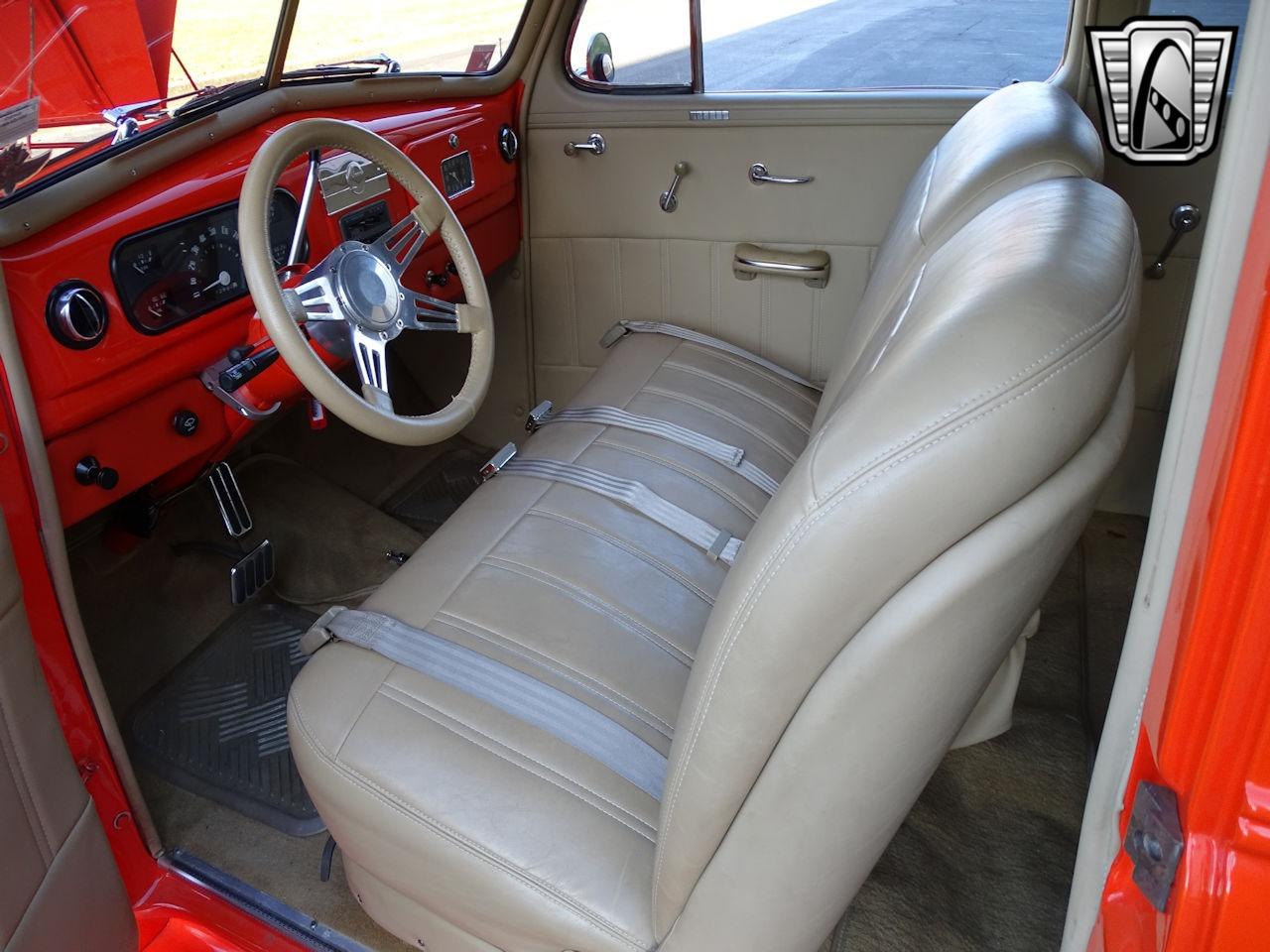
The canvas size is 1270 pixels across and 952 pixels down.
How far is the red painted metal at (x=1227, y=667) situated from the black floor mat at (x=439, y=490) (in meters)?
1.98

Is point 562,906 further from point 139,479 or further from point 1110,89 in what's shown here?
point 1110,89

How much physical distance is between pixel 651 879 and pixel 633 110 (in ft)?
5.97

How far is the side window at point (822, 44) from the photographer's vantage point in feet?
6.98

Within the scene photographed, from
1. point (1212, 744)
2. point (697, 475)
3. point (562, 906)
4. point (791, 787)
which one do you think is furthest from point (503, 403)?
point (1212, 744)

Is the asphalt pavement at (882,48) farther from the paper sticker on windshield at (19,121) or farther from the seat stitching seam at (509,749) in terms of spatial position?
the seat stitching seam at (509,749)

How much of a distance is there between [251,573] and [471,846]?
1.24 metres

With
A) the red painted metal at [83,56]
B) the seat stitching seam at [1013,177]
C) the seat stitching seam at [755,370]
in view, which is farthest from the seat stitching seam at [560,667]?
the seat stitching seam at [755,370]

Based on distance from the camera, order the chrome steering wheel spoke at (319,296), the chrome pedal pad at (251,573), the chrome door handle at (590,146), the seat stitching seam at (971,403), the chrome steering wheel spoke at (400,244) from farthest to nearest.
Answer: the chrome door handle at (590,146) < the chrome pedal pad at (251,573) < the chrome steering wheel spoke at (400,244) < the chrome steering wheel spoke at (319,296) < the seat stitching seam at (971,403)

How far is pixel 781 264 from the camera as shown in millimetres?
2299

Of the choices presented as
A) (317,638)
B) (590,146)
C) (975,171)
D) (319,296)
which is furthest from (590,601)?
(590,146)

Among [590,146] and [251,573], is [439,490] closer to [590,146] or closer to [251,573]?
[251,573]

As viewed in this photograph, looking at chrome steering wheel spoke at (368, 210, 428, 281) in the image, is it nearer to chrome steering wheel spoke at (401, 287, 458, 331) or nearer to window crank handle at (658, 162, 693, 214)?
chrome steering wheel spoke at (401, 287, 458, 331)

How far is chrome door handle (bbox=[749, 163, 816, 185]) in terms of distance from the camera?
2.24 meters

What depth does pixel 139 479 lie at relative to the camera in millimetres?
1579
